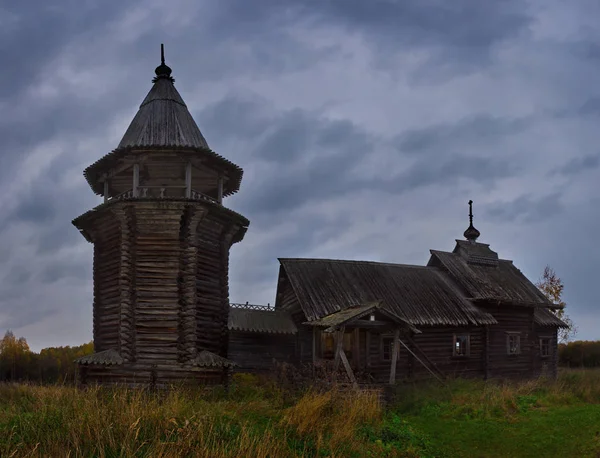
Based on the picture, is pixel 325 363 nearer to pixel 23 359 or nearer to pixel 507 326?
pixel 507 326

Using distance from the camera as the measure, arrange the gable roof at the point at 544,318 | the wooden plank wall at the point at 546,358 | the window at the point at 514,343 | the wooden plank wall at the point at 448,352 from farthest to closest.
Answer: the gable roof at the point at 544,318 → the wooden plank wall at the point at 546,358 → the window at the point at 514,343 → the wooden plank wall at the point at 448,352

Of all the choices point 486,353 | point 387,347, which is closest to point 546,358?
point 486,353

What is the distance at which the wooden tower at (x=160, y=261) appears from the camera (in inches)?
877

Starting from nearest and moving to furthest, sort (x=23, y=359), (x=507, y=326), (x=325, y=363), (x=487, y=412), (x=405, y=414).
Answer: (x=487, y=412) → (x=405, y=414) → (x=325, y=363) → (x=507, y=326) → (x=23, y=359)

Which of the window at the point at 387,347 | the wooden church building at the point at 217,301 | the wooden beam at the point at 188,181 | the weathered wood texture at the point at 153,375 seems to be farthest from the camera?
the window at the point at 387,347

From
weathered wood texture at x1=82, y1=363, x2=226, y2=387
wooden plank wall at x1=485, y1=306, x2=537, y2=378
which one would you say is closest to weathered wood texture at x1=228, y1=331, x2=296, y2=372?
weathered wood texture at x1=82, y1=363, x2=226, y2=387

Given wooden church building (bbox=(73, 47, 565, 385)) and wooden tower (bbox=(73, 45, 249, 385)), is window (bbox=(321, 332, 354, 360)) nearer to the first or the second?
wooden church building (bbox=(73, 47, 565, 385))

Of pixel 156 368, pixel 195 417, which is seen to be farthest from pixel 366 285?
pixel 195 417

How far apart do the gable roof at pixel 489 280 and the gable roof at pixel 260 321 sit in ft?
34.5

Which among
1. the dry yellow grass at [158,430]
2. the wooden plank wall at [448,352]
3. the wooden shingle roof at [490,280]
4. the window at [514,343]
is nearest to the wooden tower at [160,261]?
the dry yellow grass at [158,430]

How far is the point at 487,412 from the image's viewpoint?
1738cm

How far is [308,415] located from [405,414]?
26.4 ft

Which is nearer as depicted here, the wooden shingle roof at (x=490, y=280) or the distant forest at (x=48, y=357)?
the wooden shingle roof at (x=490, y=280)

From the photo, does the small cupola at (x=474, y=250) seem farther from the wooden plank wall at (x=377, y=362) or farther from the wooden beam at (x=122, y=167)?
the wooden beam at (x=122, y=167)
